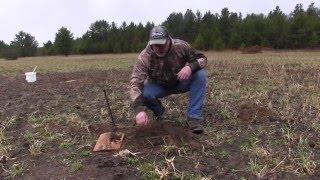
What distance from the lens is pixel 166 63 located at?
656cm

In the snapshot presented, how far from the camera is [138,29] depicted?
5431 centimetres

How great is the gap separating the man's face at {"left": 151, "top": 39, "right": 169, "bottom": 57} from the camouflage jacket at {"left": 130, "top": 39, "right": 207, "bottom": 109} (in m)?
0.07

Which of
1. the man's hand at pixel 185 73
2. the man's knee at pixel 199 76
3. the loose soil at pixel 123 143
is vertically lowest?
the loose soil at pixel 123 143

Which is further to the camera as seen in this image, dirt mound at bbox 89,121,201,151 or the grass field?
dirt mound at bbox 89,121,201,151

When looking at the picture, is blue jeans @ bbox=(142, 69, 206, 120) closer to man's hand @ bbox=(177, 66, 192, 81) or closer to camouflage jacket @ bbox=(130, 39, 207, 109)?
camouflage jacket @ bbox=(130, 39, 207, 109)

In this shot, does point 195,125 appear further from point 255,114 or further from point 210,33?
point 210,33

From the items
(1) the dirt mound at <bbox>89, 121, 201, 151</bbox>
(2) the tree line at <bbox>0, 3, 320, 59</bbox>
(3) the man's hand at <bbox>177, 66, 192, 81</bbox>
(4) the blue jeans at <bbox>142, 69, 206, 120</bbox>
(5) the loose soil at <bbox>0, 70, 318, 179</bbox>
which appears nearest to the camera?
(5) the loose soil at <bbox>0, 70, 318, 179</bbox>

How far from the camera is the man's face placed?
20.7ft

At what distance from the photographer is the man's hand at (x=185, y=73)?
6211 millimetres

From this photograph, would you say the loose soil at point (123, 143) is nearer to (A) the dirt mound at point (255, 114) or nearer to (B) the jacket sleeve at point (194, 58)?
(A) the dirt mound at point (255, 114)

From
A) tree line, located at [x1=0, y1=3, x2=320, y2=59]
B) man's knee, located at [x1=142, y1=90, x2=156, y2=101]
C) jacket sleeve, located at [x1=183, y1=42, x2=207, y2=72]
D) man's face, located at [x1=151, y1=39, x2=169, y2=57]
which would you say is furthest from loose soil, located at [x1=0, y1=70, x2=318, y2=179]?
tree line, located at [x1=0, y1=3, x2=320, y2=59]

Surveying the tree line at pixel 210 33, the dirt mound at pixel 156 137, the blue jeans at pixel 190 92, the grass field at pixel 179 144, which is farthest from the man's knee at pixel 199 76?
the tree line at pixel 210 33

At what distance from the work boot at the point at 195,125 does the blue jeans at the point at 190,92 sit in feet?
0.15

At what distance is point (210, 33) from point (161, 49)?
39876mm
